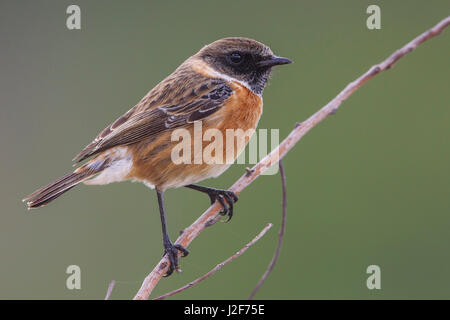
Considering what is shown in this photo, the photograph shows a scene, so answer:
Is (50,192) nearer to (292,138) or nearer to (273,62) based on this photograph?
(292,138)

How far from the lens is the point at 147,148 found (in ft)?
13.5

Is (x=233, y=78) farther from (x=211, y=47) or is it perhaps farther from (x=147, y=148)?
(x=147, y=148)

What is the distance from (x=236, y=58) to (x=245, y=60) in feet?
0.25

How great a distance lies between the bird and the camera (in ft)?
13.1

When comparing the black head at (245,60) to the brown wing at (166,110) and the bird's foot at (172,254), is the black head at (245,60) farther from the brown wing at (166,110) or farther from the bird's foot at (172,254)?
the bird's foot at (172,254)

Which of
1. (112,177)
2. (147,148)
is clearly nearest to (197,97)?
(147,148)

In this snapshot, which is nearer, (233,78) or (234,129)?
(234,129)

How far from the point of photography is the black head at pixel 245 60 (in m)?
4.29

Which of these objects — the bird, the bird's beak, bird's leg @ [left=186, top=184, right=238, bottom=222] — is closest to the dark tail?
the bird

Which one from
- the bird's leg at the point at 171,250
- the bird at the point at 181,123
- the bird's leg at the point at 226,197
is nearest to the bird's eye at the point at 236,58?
the bird at the point at 181,123

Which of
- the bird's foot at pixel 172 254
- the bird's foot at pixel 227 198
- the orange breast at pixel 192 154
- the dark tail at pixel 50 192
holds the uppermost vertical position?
the orange breast at pixel 192 154

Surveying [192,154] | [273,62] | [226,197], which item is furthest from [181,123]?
[273,62]

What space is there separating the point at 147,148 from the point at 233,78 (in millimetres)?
894

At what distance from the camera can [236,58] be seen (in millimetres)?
4391
